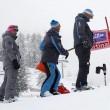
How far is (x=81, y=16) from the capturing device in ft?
Answer: 38.5

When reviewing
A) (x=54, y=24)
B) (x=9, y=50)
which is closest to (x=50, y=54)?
(x=54, y=24)

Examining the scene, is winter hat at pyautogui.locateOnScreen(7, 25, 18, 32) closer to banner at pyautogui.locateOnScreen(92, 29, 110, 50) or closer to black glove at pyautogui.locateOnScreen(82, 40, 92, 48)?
black glove at pyautogui.locateOnScreen(82, 40, 92, 48)

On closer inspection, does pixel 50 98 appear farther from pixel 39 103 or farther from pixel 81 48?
pixel 81 48

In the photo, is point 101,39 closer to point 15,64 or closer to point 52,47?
point 52,47

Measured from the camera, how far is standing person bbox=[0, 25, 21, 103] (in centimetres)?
1095

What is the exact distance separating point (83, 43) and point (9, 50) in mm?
1777

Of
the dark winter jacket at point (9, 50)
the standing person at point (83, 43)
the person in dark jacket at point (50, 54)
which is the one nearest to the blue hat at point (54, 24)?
the person in dark jacket at point (50, 54)

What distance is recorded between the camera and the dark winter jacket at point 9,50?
35.9 feet

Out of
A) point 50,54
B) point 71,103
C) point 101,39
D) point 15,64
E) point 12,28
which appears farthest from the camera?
point 101,39

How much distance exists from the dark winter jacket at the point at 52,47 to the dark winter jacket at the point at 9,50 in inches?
26.4

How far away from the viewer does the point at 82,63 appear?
1169 centimetres

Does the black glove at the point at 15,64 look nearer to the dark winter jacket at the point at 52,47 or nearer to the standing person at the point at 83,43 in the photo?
the dark winter jacket at the point at 52,47

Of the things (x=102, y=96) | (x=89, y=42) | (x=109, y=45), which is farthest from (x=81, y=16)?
(x=109, y=45)

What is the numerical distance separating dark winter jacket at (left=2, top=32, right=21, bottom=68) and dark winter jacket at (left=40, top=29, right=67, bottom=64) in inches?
26.4
